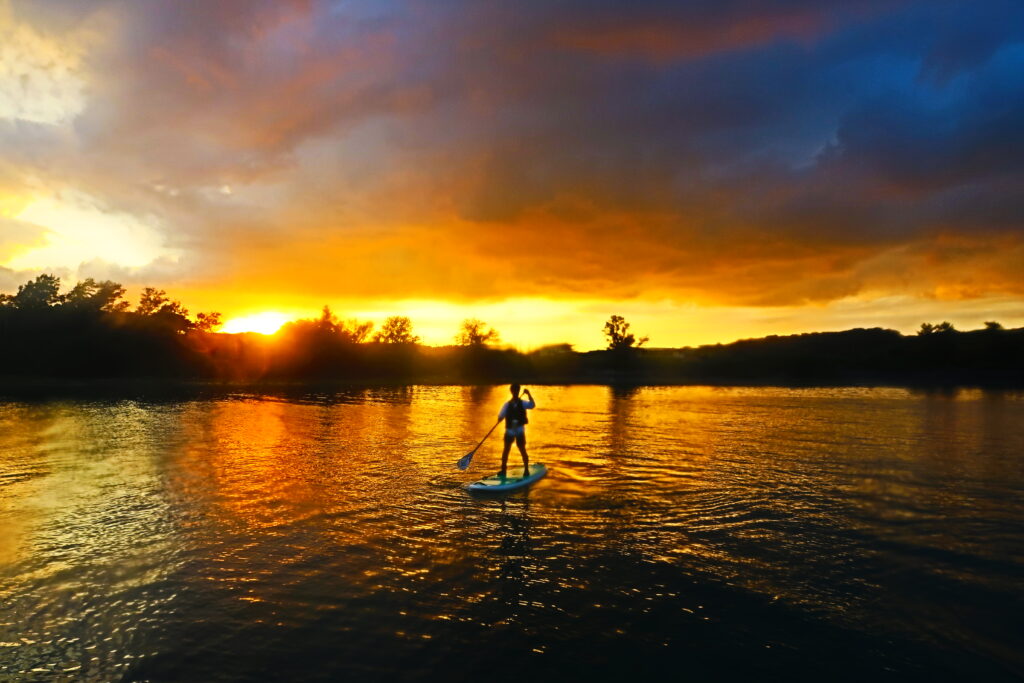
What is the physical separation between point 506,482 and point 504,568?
6633 mm

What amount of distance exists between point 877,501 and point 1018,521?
3.09 meters

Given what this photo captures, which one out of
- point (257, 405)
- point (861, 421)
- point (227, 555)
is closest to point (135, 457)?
point (227, 555)

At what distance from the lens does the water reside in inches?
306

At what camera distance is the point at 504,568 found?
35.7 ft

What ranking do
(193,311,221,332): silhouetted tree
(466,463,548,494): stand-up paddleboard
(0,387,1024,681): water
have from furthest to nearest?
(193,311,221,332): silhouetted tree → (466,463,548,494): stand-up paddleboard → (0,387,1024,681): water

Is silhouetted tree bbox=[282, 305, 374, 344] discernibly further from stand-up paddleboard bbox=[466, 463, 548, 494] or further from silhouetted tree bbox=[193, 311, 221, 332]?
stand-up paddleboard bbox=[466, 463, 548, 494]

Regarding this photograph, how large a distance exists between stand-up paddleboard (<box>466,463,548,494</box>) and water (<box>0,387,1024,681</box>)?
0.70 m

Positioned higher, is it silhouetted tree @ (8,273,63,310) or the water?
silhouetted tree @ (8,273,63,310)

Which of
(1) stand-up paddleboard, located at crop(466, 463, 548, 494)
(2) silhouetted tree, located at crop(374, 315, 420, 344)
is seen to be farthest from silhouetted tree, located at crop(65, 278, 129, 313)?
(1) stand-up paddleboard, located at crop(466, 463, 548, 494)

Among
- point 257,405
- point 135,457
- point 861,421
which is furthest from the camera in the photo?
point 257,405

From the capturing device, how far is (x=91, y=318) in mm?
90750

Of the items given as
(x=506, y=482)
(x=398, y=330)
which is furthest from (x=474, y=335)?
(x=506, y=482)

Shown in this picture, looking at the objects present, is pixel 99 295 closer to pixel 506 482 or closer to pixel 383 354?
pixel 383 354

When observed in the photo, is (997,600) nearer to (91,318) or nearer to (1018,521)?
(1018,521)
